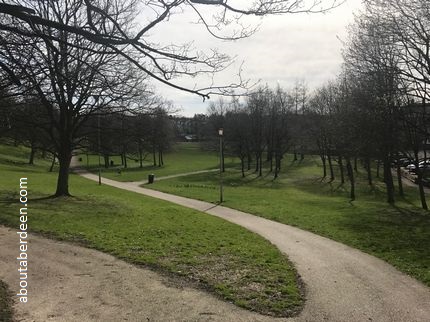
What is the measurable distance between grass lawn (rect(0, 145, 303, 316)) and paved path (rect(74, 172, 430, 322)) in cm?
36

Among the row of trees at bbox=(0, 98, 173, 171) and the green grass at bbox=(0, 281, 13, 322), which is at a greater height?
the row of trees at bbox=(0, 98, 173, 171)

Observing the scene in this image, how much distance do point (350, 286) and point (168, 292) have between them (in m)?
3.38

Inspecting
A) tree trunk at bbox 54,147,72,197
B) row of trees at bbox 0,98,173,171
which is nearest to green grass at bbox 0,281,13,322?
row of trees at bbox 0,98,173,171

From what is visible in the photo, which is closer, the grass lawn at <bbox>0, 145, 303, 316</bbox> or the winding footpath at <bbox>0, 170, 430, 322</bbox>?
the winding footpath at <bbox>0, 170, 430, 322</bbox>

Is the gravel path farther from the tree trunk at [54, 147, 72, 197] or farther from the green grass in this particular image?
the tree trunk at [54, 147, 72, 197]

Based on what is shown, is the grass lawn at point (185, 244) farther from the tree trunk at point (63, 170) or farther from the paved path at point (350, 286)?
the tree trunk at point (63, 170)

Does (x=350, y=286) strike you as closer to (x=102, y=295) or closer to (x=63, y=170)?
(x=102, y=295)

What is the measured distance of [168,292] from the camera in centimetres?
714

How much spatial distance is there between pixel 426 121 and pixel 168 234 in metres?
14.2

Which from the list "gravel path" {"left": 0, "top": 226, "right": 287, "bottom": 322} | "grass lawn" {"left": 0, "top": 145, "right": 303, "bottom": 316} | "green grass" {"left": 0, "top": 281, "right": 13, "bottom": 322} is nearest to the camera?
"green grass" {"left": 0, "top": 281, "right": 13, "bottom": 322}


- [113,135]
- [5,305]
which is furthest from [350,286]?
[113,135]

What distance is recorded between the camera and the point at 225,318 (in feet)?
20.0

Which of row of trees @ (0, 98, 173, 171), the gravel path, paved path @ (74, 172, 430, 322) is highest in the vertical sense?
row of trees @ (0, 98, 173, 171)

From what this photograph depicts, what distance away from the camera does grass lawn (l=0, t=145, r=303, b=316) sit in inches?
291
